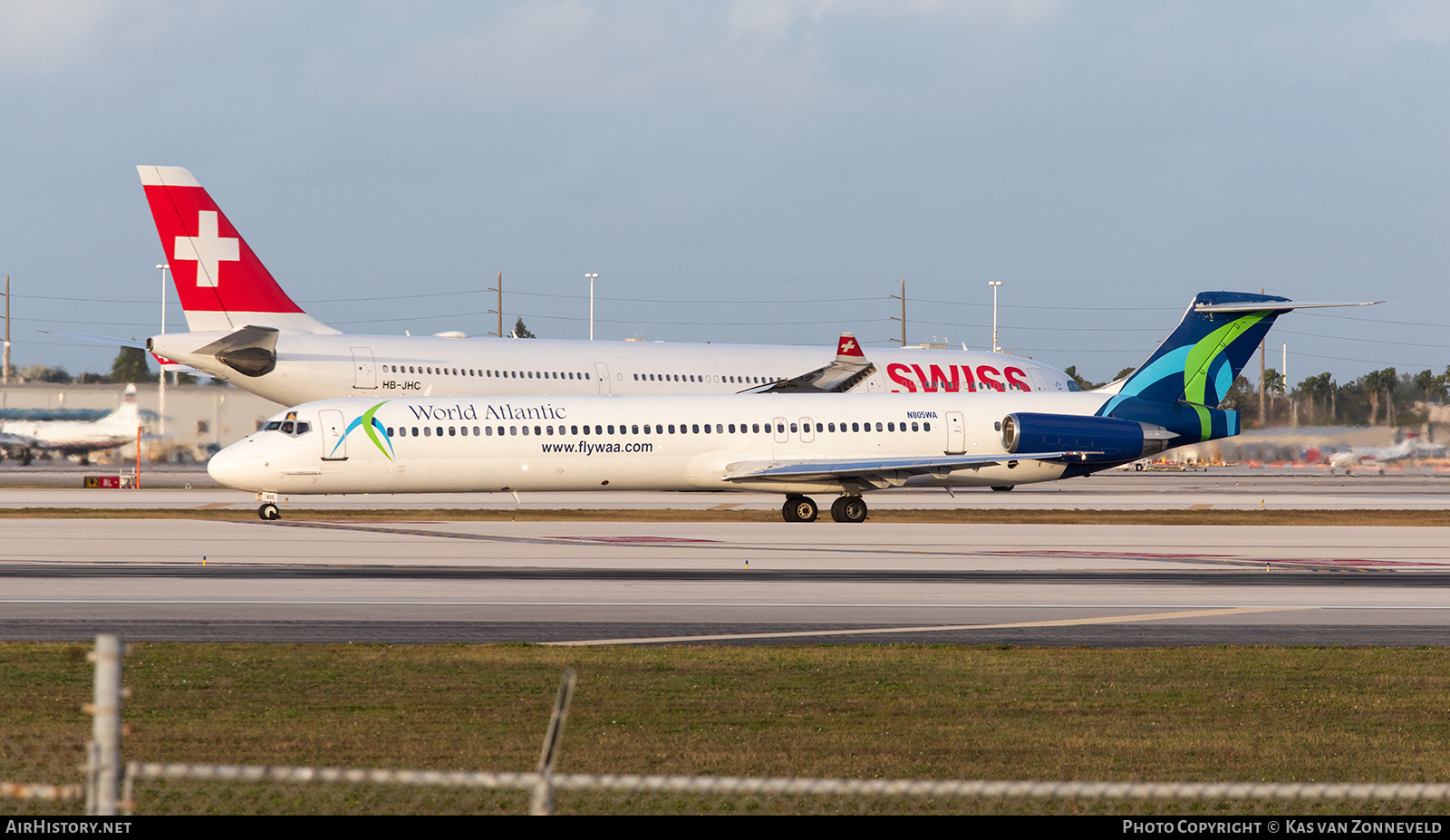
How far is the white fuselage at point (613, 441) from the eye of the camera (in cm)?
3409

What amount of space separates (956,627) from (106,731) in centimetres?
1388

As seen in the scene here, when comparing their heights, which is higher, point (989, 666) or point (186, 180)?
point (186, 180)

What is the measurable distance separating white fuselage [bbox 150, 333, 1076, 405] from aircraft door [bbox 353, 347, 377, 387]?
0.09 ft

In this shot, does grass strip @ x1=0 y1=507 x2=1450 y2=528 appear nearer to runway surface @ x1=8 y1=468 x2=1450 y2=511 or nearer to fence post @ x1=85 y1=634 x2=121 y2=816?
runway surface @ x1=8 y1=468 x2=1450 y2=511

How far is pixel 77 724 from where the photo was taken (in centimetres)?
1088

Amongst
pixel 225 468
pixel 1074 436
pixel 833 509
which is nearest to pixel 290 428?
pixel 225 468

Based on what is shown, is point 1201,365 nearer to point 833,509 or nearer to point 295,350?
point 833,509

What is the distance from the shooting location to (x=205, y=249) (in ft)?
147

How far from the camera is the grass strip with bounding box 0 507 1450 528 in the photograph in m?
35.8

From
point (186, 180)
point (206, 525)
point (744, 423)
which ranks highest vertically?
point (186, 180)
